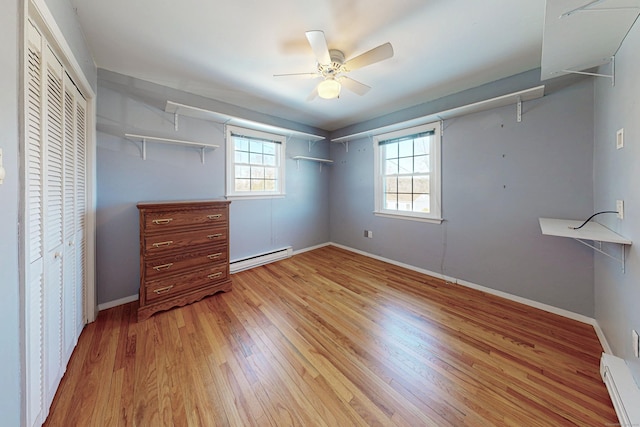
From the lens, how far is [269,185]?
12.4 ft

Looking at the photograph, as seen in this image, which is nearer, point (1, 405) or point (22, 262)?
point (1, 405)

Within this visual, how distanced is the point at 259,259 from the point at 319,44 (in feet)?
9.56

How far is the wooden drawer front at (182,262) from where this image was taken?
2133mm

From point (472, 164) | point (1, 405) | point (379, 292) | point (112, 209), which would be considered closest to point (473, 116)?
point (472, 164)

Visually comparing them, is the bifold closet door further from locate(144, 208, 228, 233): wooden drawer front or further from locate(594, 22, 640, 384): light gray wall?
locate(594, 22, 640, 384): light gray wall

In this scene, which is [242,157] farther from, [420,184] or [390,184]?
[420,184]

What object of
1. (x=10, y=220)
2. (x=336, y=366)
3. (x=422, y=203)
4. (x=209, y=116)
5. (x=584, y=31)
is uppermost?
(x=209, y=116)

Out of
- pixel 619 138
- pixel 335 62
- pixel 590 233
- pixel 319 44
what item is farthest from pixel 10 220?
pixel 619 138

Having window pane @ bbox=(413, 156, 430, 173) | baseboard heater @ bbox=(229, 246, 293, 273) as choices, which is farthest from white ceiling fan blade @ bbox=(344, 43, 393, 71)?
baseboard heater @ bbox=(229, 246, 293, 273)

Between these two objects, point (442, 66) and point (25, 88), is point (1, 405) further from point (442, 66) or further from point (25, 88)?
point (442, 66)

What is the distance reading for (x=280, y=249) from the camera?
3.90 meters

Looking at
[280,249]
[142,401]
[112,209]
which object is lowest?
[142,401]

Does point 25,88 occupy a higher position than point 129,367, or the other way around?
point 25,88

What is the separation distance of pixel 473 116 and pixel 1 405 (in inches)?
157
